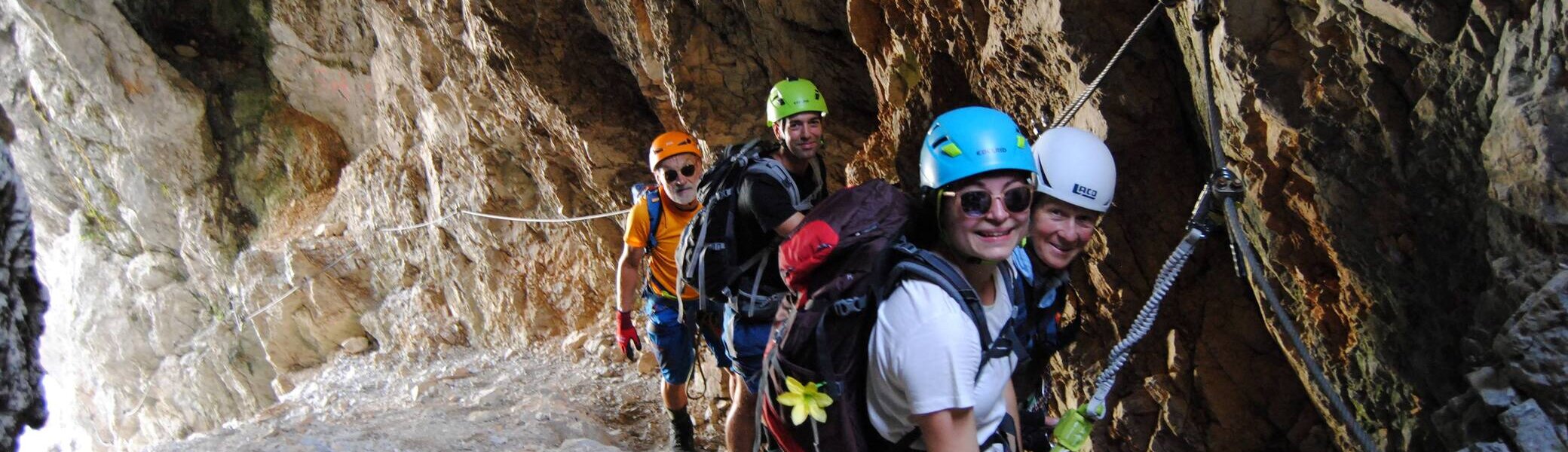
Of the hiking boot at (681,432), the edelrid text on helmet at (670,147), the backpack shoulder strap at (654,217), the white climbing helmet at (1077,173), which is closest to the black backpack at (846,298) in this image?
the white climbing helmet at (1077,173)

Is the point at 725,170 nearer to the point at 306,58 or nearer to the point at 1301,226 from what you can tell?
the point at 1301,226

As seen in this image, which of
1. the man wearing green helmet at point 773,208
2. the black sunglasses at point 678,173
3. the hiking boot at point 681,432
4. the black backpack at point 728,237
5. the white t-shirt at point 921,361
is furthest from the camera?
the hiking boot at point 681,432

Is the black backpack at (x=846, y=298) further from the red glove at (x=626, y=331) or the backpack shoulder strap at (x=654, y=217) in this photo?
the red glove at (x=626, y=331)

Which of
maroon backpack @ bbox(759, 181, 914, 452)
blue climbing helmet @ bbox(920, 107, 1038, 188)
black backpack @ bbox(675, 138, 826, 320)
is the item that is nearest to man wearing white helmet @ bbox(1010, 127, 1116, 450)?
blue climbing helmet @ bbox(920, 107, 1038, 188)

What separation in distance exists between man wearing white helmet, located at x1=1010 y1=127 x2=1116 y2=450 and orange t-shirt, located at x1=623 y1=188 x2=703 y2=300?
10.1 ft

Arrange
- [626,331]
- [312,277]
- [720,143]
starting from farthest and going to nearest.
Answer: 1. [312,277]
2. [720,143]
3. [626,331]

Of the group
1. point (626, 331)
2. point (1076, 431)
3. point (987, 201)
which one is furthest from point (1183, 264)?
point (626, 331)

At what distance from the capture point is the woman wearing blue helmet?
7.68 ft

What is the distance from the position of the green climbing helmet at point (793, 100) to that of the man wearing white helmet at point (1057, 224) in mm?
2060

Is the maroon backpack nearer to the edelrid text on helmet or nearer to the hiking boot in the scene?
the edelrid text on helmet

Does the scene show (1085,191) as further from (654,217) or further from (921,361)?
(654,217)

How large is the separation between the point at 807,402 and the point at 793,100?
2.75 meters

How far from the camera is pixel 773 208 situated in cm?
452

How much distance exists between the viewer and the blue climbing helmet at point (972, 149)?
265 cm
